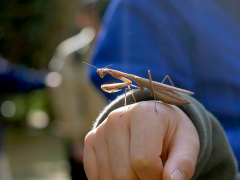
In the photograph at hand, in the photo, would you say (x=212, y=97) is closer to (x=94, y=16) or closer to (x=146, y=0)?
(x=146, y=0)

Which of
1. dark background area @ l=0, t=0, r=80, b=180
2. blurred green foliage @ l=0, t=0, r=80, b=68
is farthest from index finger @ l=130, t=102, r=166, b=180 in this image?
blurred green foliage @ l=0, t=0, r=80, b=68

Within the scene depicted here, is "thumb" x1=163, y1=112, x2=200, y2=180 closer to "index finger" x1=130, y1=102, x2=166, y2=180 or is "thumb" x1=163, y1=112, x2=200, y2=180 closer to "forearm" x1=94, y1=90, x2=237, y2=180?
"index finger" x1=130, y1=102, x2=166, y2=180

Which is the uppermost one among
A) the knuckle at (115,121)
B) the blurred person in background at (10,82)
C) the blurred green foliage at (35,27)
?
the blurred green foliage at (35,27)

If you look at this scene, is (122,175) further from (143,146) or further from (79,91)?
(79,91)

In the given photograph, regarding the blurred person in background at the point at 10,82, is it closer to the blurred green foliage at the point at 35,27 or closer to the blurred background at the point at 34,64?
the blurred background at the point at 34,64

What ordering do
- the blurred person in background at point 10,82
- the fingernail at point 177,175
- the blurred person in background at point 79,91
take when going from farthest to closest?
1. the blurred person in background at point 79,91
2. the blurred person in background at point 10,82
3. the fingernail at point 177,175

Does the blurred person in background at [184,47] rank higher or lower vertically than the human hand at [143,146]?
higher

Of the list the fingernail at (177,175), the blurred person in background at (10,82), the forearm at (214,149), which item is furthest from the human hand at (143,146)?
the blurred person in background at (10,82)
